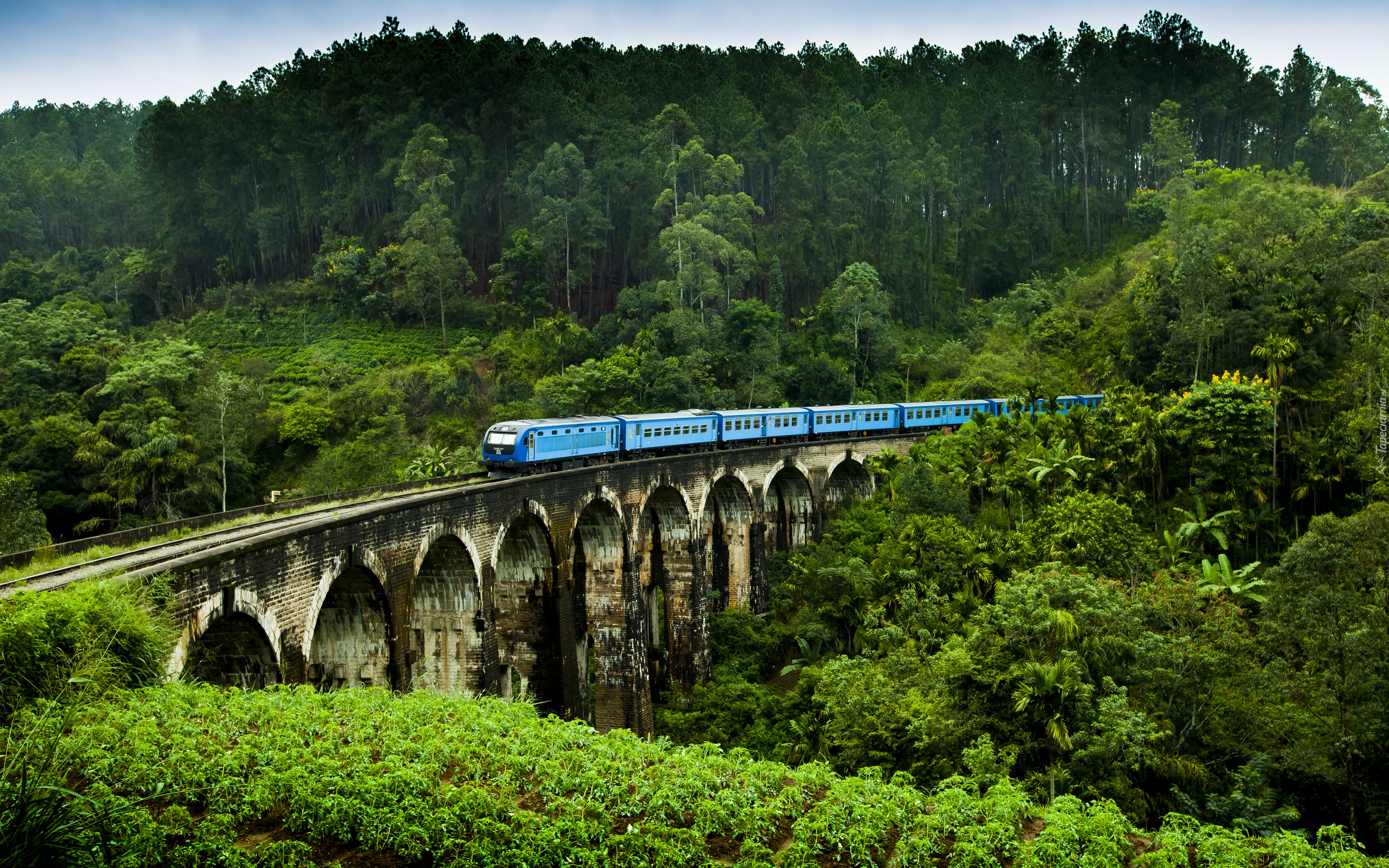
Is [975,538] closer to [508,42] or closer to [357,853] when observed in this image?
[357,853]

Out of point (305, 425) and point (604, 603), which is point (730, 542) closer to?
point (604, 603)

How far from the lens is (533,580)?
21.4m

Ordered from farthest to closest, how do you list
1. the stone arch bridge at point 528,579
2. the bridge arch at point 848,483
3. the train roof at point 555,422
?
the bridge arch at point 848,483, the train roof at point 555,422, the stone arch bridge at point 528,579

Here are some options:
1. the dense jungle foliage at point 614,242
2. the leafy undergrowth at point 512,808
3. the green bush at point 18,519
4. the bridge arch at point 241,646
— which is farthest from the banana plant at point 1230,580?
the green bush at point 18,519

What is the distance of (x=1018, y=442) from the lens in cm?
3142

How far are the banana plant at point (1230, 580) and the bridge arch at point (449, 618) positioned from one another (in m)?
16.0

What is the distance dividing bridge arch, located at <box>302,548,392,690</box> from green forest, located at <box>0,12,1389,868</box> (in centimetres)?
507

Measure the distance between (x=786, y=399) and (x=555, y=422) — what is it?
984 inches

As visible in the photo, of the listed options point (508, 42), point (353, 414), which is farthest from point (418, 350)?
point (508, 42)

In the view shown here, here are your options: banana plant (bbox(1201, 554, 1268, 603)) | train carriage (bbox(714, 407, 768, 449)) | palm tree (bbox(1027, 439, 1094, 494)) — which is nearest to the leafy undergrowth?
banana plant (bbox(1201, 554, 1268, 603))

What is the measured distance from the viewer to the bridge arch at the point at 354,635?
14781 mm

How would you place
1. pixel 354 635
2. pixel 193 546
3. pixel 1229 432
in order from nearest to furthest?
pixel 193 546
pixel 354 635
pixel 1229 432

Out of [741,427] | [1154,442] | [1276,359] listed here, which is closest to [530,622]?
[741,427]

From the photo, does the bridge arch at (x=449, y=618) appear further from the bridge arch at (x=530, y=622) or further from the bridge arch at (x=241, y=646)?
the bridge arch at (x=241, y=646)
